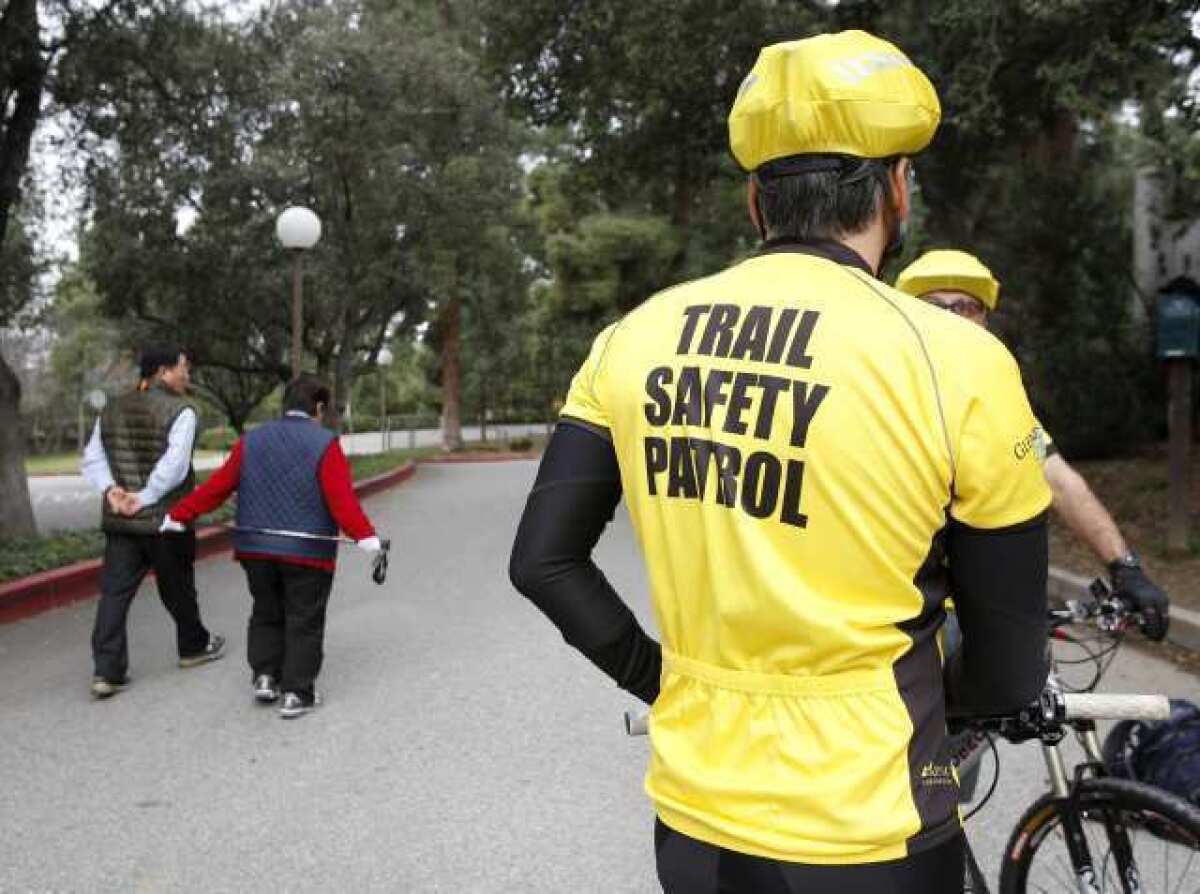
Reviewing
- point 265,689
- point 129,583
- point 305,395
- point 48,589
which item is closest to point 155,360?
point 305,395

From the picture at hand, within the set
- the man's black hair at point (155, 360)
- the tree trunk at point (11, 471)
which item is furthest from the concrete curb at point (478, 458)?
the man's black hair at point (155, 360)

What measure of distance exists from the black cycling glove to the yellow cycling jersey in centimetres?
115

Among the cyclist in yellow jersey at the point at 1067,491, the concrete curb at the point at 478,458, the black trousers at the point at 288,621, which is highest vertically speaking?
the cyclist in yellow jersey at the point at 1067,491

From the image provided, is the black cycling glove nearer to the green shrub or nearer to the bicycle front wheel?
the bicycle front wheel

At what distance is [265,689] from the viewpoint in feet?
17.9

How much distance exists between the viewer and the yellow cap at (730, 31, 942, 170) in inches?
54.8

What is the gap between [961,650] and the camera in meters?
1.48

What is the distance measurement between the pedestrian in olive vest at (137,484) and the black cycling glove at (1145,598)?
4.83 m

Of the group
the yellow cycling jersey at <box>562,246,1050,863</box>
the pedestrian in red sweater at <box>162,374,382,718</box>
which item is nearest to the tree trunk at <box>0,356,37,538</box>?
the pedestrian in red sweater at <box>162,374,382,718</box>

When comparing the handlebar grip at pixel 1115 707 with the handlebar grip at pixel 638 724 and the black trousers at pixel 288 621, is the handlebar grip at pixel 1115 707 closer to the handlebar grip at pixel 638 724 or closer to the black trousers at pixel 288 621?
the handlebar grip at pixel 638 724

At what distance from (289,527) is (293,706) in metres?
0.90

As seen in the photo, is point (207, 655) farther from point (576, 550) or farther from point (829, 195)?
point (829, 195)

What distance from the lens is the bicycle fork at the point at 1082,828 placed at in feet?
7.55

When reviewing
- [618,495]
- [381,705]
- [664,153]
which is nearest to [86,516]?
[664,153]
